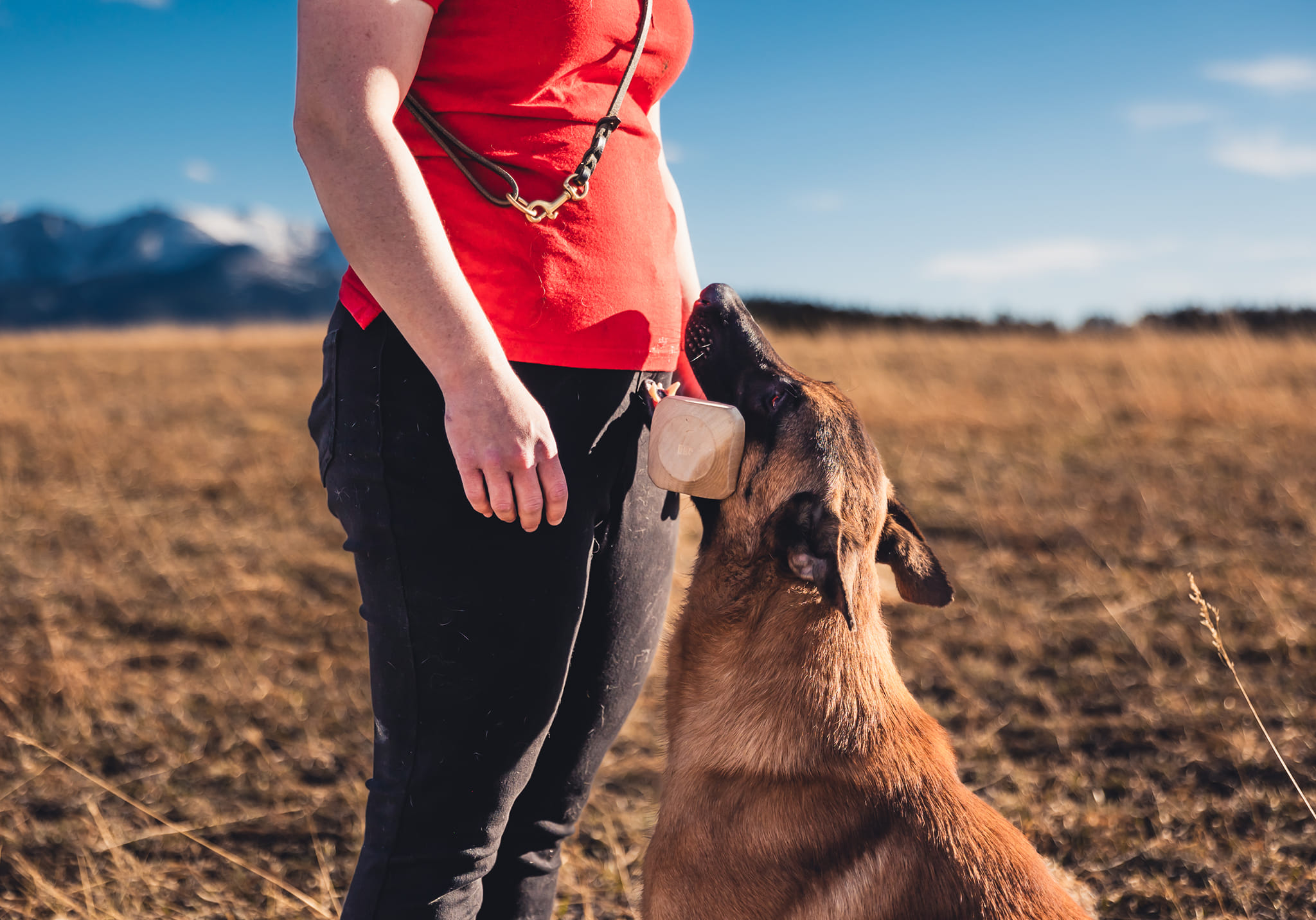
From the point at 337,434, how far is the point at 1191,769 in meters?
3.40

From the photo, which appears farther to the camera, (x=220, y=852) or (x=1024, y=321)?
(x=1024, y=321)

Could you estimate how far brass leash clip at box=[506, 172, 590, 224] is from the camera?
129 cm

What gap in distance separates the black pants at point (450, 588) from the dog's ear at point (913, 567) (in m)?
0.72

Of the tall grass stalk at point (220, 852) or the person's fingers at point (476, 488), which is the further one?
the tall grass stalk at point (220, 852)

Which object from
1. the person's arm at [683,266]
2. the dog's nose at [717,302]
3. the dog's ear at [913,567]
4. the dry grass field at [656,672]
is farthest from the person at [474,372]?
the dry grass field at [656,672]

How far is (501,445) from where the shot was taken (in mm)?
1210

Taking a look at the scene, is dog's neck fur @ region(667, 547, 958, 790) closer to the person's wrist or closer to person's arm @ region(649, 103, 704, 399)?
person's arm @ region(649, 103, 704, 399)

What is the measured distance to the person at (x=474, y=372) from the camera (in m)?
1.18

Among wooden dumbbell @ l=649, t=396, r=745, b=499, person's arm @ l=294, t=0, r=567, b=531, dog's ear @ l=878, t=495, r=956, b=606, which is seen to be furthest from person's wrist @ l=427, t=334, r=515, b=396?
dog's ear @ l=878, t=495, r=956, b=606

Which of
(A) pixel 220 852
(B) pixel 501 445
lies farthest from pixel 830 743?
(A) pixel 220 852

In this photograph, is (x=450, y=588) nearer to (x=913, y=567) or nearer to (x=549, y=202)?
(x=549, y=202)

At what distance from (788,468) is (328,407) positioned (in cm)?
97

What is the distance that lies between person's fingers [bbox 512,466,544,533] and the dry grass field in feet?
6.10

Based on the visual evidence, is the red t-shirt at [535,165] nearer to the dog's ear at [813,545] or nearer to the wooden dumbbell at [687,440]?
the wooden dumbbell at [687,440]
